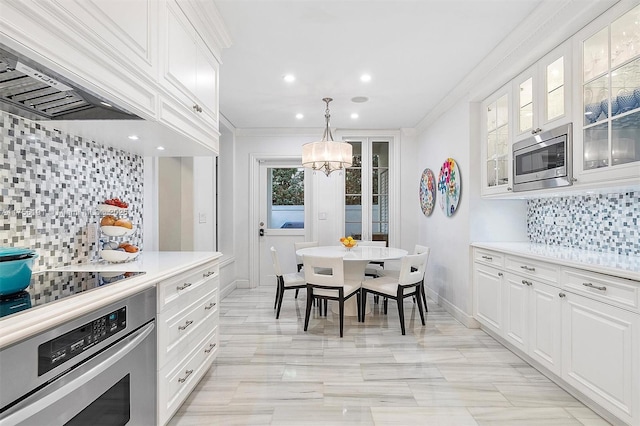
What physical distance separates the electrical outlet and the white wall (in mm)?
3267

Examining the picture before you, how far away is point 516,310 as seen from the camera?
2707 mm

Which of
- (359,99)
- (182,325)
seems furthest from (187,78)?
(359,99)

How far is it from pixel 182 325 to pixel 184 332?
0.22 ft

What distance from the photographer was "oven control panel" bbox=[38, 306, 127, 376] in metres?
0.99

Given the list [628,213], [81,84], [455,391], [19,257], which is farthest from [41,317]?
[628,213]

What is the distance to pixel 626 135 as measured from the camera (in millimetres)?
1868

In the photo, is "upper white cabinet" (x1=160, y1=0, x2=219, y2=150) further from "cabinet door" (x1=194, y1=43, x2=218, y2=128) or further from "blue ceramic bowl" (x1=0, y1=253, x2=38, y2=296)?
"blue ceramic bowl" (x1=0, y1=253, x2=38, y2=296)

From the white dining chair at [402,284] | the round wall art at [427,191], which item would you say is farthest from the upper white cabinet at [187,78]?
the round wall art at [427,191]

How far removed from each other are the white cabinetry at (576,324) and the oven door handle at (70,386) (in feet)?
7.77

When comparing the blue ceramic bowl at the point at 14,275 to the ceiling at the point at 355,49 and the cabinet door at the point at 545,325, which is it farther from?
the cabinet door at the point at 545,325

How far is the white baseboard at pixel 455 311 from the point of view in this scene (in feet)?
11.4

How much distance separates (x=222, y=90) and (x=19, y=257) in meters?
3.00

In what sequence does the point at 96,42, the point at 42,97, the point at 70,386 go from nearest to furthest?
the point at 70,386 → the point at 96,42 → the point at 42,97

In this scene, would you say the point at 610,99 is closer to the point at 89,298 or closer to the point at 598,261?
the point at 598,261
